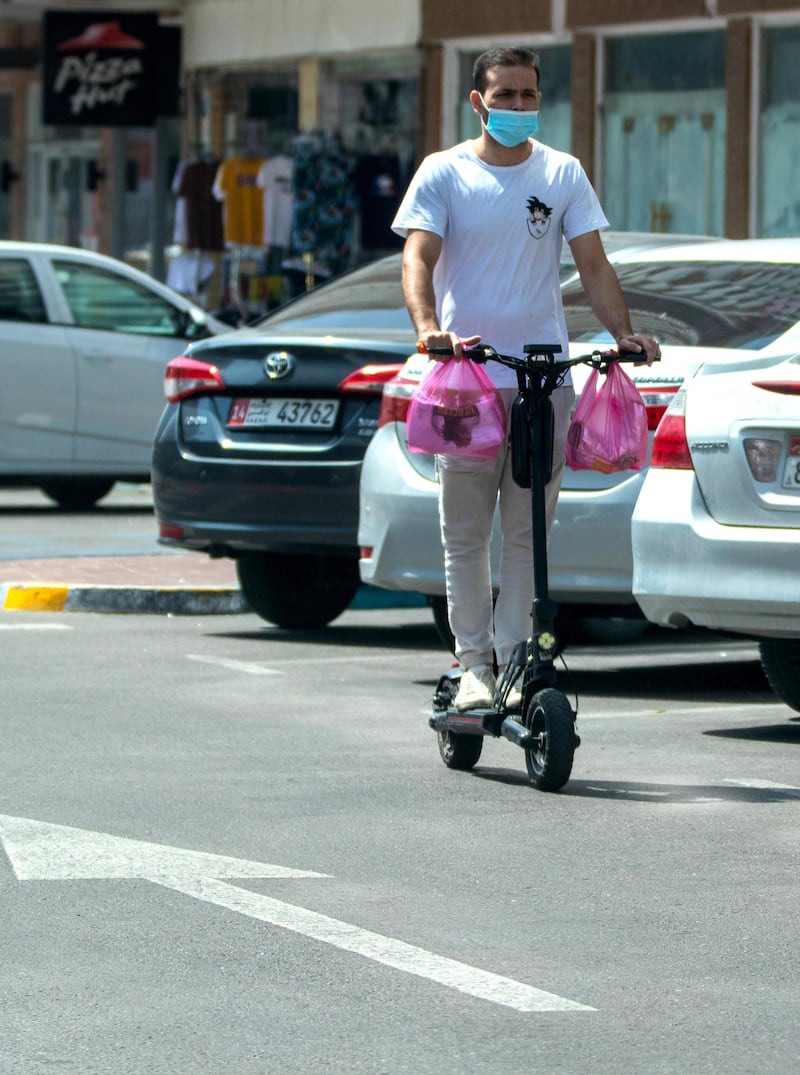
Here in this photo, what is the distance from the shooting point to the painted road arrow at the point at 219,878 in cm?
488

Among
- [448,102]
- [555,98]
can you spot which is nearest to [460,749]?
[555,98]

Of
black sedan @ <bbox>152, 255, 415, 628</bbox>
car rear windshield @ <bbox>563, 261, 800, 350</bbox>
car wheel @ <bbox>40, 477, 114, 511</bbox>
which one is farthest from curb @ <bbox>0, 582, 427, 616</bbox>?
car wheel @ <bbox>40, 477, 114, 511</bbox>

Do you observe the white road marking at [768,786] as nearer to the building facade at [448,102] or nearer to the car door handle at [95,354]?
the car door handle at [95,354]

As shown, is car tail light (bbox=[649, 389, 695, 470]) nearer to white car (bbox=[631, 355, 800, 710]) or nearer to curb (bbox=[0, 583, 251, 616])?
white car (bbox=[631, 355, 800, 710])

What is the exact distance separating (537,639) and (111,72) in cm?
1912

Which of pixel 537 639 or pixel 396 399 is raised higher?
pixel 396 399

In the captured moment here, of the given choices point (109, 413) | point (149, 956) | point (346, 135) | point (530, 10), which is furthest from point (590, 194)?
point (346, 135)

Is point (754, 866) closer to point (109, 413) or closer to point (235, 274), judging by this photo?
point (109, 413)

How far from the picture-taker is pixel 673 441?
26.2ft

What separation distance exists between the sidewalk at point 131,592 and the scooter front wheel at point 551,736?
4803 millimetres

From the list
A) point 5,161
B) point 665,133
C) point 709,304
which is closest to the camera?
point 709,304

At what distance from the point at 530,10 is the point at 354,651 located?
11244mm

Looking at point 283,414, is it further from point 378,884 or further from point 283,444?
point 378,884

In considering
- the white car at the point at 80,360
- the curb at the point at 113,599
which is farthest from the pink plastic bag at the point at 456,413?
the white car at the point at 80,360
